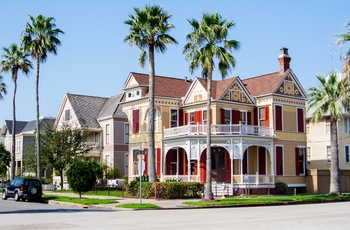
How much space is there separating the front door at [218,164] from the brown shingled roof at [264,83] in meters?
6.34

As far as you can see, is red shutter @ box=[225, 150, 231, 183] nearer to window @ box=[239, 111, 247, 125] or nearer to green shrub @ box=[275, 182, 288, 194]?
window @ box=[239, 111, 247, 125]

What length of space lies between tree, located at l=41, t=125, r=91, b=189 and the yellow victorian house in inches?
241

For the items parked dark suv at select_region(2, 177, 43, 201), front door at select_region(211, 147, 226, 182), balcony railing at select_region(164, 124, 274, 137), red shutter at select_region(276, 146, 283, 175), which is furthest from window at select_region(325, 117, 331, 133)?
parked dark suv at select_region(2, 177, 43, 201)

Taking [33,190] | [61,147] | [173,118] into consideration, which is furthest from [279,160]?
[33,190]

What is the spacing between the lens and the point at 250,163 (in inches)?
1751

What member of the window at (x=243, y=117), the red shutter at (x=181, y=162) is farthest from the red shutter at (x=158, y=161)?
the window at (x=243, y=117)

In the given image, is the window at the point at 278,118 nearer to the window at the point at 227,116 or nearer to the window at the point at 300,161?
the window at the point at 300,161

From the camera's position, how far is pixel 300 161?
4656 centimetres

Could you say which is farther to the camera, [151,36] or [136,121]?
[136,121]

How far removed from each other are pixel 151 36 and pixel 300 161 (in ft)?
62.6

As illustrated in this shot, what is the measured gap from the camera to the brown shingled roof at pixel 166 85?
47125mm

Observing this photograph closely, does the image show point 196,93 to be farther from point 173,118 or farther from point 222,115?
point 222,115

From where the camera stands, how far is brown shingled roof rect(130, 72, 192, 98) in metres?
47.1

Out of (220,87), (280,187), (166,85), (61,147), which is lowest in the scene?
(280,187)
